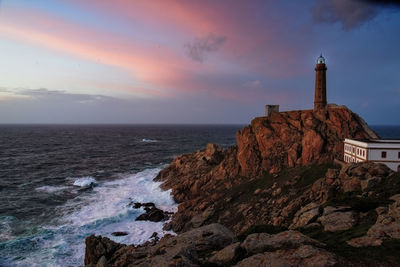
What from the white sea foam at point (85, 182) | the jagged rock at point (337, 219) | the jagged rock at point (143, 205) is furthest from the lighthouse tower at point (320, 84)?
the white sea foam at point (85, 182)

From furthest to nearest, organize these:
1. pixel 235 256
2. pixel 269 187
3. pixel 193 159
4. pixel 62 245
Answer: pixel 193 159
pixel 269 187
pixel 62 245
pixel 235 256

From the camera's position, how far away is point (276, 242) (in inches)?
556

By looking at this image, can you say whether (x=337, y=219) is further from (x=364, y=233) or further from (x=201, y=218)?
(x=201, y=218)

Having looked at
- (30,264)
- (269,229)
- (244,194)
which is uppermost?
(269,229)

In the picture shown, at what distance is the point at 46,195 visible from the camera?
53531mm

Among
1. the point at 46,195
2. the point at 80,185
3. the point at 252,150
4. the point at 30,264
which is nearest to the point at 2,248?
the point at 30,264

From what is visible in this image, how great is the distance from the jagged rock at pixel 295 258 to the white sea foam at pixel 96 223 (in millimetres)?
26875

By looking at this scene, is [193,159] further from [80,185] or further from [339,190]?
[339,190]

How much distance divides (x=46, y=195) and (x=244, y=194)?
140 ft

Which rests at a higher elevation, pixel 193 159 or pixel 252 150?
pixel 252 150

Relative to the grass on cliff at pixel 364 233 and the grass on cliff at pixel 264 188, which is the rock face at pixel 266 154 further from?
the grass on cliff at pixel 364 233

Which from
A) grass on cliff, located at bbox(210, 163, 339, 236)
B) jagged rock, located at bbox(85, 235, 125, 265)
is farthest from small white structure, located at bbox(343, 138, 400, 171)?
jagged rock, located at bbox(85, 235, 125, 265)

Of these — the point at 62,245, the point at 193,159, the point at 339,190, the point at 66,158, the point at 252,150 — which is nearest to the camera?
the point at 339,190

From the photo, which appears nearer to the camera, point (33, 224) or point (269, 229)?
point (269, 229)
